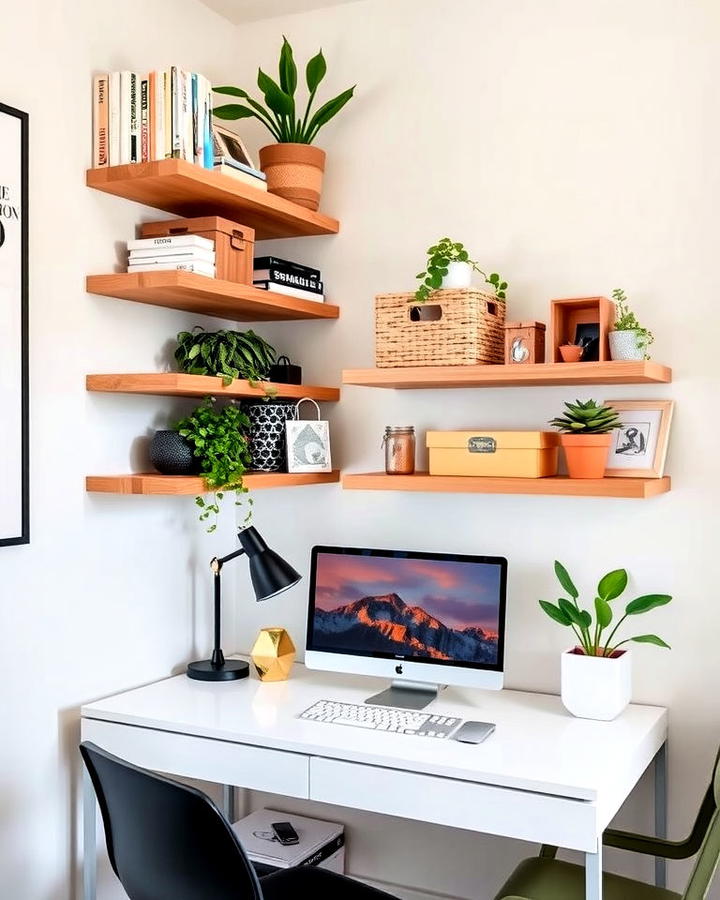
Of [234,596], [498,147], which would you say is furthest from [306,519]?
[498,147]

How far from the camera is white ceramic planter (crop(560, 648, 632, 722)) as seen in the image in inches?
90.7

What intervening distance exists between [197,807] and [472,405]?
138 centimetres

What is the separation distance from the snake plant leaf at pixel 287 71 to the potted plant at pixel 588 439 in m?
1.21

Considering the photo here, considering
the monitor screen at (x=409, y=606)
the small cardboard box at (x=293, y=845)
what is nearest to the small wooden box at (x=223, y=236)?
the monitor screen at (x=409, y=606)

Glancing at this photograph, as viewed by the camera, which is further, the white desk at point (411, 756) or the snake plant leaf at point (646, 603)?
the snake plant leaf at point (646, 603)

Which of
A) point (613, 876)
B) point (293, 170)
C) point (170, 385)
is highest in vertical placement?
point (293, 170)

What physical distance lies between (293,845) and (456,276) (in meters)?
1.60

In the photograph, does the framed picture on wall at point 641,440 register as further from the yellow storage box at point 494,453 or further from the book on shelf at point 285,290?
the book on shelf at point 285,290

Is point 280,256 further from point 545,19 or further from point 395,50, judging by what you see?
point 545,19

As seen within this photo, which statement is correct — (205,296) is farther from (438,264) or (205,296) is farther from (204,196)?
(438,264)

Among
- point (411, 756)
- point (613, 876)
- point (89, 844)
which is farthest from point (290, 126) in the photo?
point (613, 876)

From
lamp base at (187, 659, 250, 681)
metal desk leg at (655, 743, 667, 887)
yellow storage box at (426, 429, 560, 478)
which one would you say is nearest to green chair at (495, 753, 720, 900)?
metal desk leg at (655, 743, 667, 887)

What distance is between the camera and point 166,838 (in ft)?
5.89

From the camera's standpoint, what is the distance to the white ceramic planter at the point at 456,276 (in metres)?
2.47
